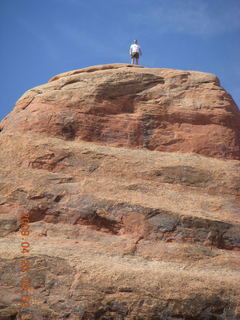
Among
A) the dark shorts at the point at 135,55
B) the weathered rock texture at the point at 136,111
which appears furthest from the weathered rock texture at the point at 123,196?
the dark shorts at the point at 135,55

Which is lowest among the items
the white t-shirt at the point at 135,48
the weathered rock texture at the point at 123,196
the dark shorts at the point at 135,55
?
the weathered rock texture at the point at 123,196

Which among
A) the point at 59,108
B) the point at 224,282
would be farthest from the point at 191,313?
the point at 59,108

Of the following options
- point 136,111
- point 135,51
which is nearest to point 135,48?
point 135,51

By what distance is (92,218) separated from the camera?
44.5ft

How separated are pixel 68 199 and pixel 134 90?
21.6ft

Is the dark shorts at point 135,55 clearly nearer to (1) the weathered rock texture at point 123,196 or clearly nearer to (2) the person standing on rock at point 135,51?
(2) the person standing on rock at point 135,51

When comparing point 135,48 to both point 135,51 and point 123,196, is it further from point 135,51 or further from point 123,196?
point 123,196

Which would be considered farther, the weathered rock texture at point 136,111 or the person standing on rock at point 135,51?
the person standing on rock at point 135,51

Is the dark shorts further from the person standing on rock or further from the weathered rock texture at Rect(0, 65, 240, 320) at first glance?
the weathered rock texture at Rect(0, 65, 240, 320)

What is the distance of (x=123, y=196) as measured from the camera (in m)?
14.1

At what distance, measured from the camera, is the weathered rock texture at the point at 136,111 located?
16.7 metres

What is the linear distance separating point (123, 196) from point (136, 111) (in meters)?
4.95

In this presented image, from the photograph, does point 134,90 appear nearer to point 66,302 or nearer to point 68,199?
point 68,199

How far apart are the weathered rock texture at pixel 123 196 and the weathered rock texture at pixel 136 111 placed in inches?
1.9
